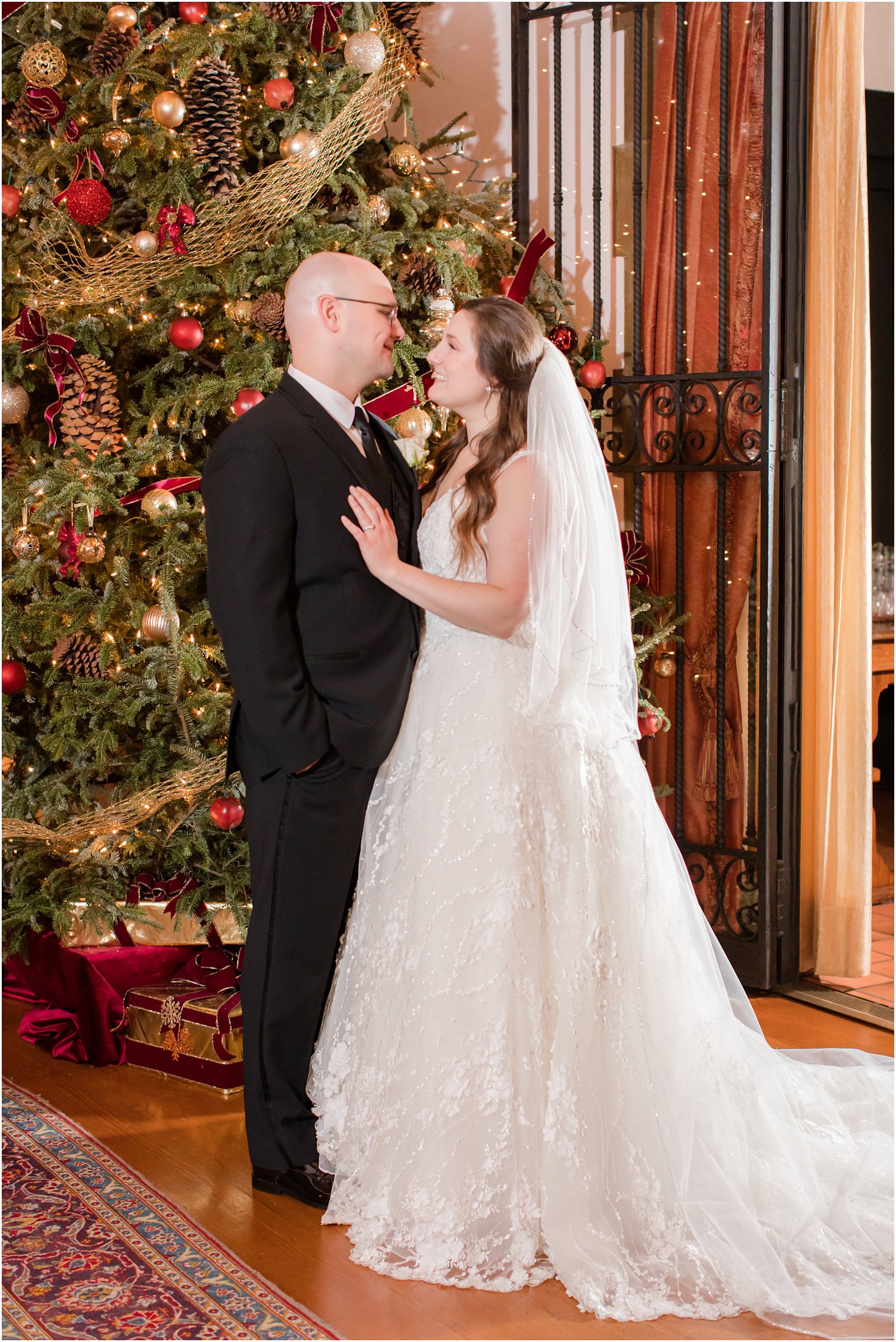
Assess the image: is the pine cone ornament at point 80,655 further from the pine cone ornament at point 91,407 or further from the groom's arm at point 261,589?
the groom's arm at point 261,589

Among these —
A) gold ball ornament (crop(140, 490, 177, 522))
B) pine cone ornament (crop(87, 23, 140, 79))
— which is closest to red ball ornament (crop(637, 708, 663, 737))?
gold ball ornament (crop(140, 490, 177, 522))

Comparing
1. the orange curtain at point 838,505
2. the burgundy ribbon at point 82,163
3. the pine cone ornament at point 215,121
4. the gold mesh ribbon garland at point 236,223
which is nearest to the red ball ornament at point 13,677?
the gold mesh ribbon garland at point 236,223

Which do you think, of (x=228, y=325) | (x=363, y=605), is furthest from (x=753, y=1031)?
(x=228, y=325)

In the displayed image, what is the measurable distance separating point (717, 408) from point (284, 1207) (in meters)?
2.63

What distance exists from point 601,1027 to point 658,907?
0.89 ft

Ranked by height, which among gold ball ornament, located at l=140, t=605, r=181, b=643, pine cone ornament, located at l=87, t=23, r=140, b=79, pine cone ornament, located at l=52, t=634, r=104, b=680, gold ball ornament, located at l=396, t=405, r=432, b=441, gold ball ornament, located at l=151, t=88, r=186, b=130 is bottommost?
pine cone ornament, located at l=52, t=634, r=104, b=680

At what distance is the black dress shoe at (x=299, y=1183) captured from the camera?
8.55 ft

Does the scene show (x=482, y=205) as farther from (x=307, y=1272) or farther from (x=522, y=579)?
(x=307, y=1272)

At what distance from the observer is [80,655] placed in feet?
11.7

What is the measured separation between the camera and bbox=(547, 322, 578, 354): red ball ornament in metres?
3.92

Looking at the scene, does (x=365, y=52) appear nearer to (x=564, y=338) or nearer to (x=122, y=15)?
(x=122, y=15)

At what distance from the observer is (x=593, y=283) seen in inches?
170

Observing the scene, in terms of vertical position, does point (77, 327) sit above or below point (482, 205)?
below

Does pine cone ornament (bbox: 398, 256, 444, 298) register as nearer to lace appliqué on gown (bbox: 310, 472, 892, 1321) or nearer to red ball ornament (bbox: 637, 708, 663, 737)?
lace appliqué on gown (bbox: 310, 472, 892, 1321)
